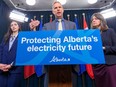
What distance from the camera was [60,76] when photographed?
5.48ft

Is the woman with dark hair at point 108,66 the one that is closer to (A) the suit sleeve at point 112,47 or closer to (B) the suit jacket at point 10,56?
(A) the suit sleeve at point 112,47

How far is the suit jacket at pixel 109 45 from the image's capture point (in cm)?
180

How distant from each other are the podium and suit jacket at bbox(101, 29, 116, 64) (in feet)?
1.47

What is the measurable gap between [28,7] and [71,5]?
1.43 meters

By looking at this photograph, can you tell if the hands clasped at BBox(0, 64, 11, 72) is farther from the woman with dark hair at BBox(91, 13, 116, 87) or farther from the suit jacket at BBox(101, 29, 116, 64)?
the suit jacket at BBox(101, 29, 116, 64)

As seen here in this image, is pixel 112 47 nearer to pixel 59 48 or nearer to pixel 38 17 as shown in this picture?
pixel 59 48

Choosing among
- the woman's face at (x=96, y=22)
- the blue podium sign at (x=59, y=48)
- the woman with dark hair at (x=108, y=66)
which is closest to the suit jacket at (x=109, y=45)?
the woman with dark hair at (x=108, y=66)

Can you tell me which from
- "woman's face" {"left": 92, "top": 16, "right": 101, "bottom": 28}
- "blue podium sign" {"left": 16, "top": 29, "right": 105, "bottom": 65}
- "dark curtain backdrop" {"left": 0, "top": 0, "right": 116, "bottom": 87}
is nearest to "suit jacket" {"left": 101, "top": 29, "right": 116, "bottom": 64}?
"woman's face" {"left": 92, "top": 16, "right": 101, "bottom": 28}

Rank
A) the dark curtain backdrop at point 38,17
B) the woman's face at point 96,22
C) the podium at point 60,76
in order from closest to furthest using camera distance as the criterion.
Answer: the podium at point 60,76
the woman's face at point 96,22
the dark curtain backdrop at point 38,17

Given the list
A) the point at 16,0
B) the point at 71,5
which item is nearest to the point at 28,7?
the point at 16,0

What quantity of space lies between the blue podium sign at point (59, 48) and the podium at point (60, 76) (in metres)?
0.29

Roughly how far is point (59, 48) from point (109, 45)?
2.31 ft

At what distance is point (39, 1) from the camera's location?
5.34 metres

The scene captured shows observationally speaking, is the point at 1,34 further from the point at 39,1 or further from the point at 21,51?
the point at 21,51
